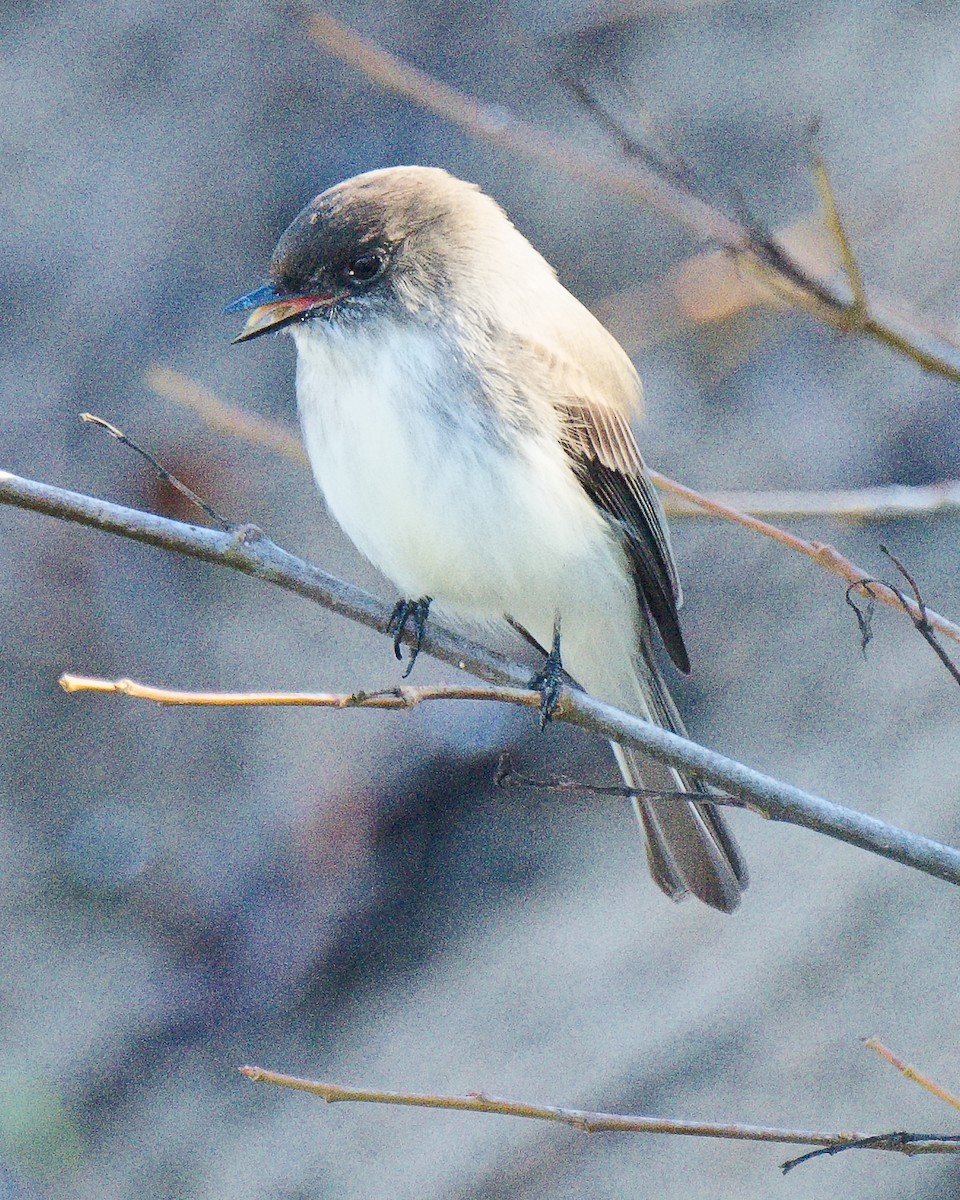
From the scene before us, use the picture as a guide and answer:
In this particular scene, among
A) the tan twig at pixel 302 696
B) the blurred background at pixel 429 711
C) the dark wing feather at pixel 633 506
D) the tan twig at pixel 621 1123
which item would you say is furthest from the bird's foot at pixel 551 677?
the blurred background at pixel 429 711

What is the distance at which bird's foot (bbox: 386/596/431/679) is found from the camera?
7.64ft

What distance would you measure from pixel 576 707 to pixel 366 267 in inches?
40.8

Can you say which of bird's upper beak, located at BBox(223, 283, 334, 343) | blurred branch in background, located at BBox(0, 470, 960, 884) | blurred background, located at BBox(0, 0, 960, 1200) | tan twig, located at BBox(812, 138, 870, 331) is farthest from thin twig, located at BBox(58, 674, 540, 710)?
blurred background, located at BBox(0, 0, 960, 1200)

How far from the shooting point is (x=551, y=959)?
3.25m

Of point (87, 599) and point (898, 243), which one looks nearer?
point (898, 243)

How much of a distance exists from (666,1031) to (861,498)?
1.50 meters

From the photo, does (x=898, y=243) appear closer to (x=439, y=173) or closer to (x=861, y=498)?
(x=439, y=173)

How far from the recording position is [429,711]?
368 cm

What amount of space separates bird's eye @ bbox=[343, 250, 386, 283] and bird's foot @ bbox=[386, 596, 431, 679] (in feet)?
1.83

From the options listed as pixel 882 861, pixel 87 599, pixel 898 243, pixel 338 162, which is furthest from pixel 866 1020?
pixel 338 162

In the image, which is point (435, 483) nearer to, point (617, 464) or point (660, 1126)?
point (617, 464)

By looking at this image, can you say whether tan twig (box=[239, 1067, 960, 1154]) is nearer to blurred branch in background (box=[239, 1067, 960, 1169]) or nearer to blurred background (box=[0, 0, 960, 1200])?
blurred branch in background (box=[239, 1067, 960, 1169])

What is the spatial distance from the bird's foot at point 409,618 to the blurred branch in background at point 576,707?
17.6 inches

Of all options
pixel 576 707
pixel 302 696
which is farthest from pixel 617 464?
pixel 302 696
